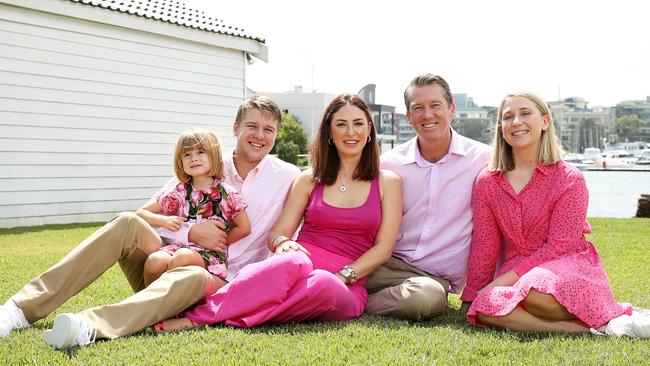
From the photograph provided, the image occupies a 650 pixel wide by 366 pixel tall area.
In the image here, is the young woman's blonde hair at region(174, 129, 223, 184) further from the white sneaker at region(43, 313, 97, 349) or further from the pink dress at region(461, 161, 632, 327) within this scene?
the pink dress at region(461, 161, 632, 327)

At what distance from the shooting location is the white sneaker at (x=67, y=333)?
3.16 meters

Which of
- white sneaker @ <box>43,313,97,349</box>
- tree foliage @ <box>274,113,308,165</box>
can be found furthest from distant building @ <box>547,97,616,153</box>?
white sneaker @ <box>43,313,97,349</box>

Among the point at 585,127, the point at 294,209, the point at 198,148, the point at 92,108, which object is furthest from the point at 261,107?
the point at 585,127

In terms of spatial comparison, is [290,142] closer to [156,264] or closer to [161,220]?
[161,220]

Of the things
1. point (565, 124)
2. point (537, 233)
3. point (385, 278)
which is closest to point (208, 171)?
point (385, 278)

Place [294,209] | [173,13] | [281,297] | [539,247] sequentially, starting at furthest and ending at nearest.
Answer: [173,13], [294,209], [539,247], [281,297]

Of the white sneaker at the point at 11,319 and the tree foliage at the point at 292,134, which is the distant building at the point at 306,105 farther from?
the white sneaker at the point at 11,319

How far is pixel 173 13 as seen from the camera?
41.7 feet

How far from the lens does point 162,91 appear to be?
499 inches

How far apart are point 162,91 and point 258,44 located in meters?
2.28

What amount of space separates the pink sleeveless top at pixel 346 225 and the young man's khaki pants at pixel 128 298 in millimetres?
805

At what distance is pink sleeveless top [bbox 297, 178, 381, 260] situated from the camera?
410 cm

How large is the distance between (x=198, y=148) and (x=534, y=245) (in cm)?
209

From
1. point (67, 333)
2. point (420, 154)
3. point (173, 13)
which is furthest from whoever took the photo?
point (173, 13)
